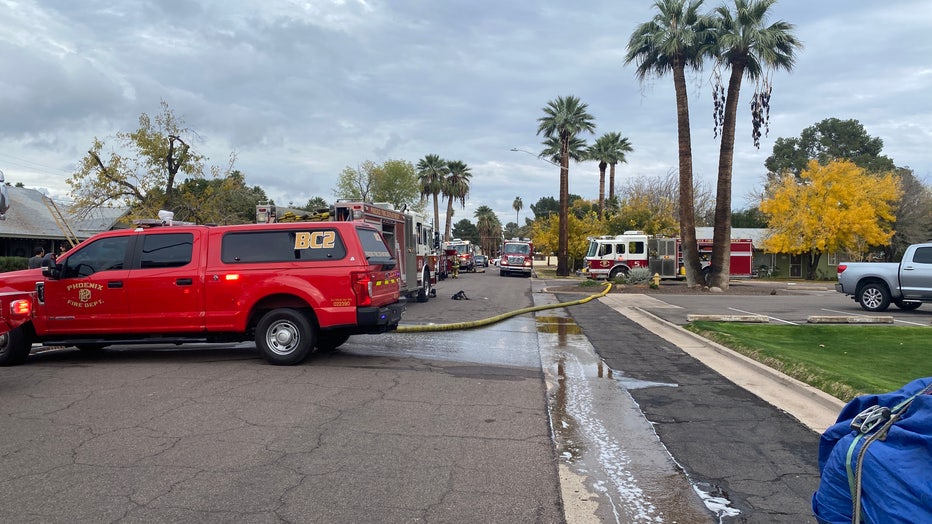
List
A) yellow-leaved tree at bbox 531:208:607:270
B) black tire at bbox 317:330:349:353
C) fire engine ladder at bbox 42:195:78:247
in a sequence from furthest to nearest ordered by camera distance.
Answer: yellow-leaved tree at bbox 531:208:607:270, fire engine ladder at bbox 42:195:78:247, black tire at bbox 317:330:349:353

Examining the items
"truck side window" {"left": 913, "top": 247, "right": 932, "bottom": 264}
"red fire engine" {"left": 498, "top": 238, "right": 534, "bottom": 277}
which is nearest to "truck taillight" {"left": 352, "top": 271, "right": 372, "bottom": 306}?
"truck side window" {"left": 913, "top": 247, "right": 932, "bottom": 264}

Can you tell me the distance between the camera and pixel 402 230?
18.3 m

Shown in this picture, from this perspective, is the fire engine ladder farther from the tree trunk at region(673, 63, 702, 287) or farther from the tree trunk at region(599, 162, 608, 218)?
the tree trunk at region(599, 162, 608, 218)

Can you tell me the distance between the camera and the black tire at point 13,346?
951 cm

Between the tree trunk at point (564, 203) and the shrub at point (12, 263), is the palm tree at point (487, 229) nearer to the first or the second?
the tree trunk at point (564, 203)

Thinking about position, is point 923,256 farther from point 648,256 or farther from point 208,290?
point 208,290

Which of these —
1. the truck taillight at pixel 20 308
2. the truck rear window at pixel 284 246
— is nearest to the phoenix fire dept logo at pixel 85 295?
the truck taillight at pixel 20 308

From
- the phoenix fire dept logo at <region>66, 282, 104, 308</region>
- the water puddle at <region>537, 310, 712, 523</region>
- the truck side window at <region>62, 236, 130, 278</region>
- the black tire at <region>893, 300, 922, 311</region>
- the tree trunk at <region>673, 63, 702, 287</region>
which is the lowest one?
the water puddle at <region>537, 310, 712, 523</region>

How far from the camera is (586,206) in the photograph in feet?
226

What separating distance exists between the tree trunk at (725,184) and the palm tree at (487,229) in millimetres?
88959

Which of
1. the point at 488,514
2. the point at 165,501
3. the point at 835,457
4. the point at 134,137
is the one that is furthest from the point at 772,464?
the point at 134,137

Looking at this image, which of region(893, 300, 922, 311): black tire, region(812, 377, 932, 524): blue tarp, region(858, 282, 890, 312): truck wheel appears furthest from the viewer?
region(893, 300, 922, 311): black tire

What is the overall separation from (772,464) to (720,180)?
24514 mm

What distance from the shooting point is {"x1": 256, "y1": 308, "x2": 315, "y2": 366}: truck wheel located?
9.47 metres
